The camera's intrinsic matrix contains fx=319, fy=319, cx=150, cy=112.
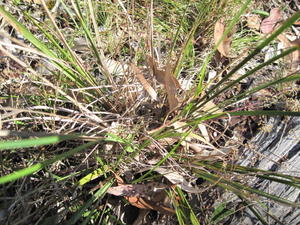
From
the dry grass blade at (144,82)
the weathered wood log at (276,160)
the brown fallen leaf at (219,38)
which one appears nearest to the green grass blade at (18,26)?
the dry grass blade at (144,82)

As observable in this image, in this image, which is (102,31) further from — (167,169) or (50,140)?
(50,140)

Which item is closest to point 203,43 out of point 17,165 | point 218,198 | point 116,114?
point 116,114

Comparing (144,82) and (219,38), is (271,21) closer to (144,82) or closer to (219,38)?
(219,38)

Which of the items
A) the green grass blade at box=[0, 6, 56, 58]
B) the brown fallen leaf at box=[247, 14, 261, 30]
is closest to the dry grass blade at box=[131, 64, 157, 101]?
the green grass blade at box=[0, 6, 56, 58]

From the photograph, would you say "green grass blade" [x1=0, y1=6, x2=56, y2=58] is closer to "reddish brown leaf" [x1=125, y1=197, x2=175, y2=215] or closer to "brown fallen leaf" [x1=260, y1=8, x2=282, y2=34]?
"reddish brown leaf" [x1=125, y1=197, x2=175, y2=215]

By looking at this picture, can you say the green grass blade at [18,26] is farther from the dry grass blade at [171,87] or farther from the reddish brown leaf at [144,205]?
the reddish brown leaf at [144,205]

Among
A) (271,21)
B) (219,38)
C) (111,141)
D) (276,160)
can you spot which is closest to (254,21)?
(271,21)

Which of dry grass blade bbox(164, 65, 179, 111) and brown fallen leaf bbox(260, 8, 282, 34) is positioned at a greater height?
brown fallen leaf bbox(260, 8, 282, 34)
